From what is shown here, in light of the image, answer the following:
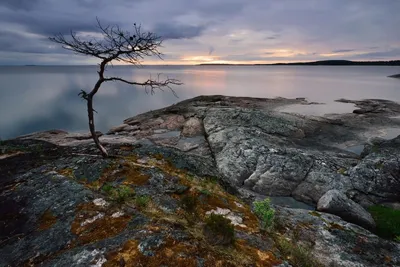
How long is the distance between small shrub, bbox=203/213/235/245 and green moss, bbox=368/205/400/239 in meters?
12.8

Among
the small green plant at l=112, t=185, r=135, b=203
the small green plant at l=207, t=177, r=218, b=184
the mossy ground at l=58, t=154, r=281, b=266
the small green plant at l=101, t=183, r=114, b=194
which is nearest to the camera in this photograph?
the mossy ground at l=58, t=154, r=281, b=266

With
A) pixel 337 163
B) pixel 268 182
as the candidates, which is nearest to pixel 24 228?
pixel 268 182

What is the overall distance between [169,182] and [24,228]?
4.93 metres

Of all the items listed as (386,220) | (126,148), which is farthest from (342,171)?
(126,148)

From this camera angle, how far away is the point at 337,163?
2292 centimetres

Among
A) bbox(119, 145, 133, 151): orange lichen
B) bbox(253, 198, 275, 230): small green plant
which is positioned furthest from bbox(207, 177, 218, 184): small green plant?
bbox(119, 145, 133, 151): orange lichen

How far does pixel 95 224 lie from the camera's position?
737cm

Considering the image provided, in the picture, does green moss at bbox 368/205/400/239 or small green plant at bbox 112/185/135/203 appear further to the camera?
green moss at bbox 368/205/400/239

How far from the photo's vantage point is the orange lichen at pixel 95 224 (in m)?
6.93

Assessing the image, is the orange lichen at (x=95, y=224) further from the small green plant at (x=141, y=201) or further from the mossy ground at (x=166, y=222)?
the small green plant at (x=141, y=201)

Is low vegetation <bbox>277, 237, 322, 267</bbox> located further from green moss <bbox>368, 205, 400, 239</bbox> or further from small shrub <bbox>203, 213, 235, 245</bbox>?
green moss <bbox>368, 205, 400, 239</bbox>

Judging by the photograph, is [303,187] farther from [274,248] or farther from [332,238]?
[274,248]

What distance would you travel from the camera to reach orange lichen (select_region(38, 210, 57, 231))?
7.59 m

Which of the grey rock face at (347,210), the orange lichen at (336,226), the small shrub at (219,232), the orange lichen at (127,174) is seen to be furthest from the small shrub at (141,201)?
the grey rock face at (347,210)
